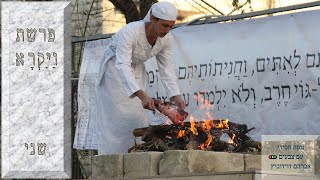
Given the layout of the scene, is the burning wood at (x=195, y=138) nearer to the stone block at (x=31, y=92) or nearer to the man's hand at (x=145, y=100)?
the man's hand at (x=145, y=100)

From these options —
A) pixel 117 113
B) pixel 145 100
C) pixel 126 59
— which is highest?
pixel 126 59

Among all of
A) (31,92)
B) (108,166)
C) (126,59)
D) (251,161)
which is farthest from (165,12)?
(31,92)

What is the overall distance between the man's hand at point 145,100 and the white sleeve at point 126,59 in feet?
0.17

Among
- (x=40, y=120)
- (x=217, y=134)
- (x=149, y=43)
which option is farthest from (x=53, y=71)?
(x=217, y=134)

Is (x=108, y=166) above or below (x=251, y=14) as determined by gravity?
below

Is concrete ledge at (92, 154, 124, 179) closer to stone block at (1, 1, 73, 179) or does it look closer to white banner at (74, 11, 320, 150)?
white banner at (74, 11, 320, 150)

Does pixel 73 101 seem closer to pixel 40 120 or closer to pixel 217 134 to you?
pixel 40 120

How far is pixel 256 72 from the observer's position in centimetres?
977

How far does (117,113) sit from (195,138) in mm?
1065

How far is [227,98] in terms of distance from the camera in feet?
32.8

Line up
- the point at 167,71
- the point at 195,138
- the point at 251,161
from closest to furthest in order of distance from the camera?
the point at 251,161 → the point at 195,138 → the point at 167,71

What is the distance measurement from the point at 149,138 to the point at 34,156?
3.22 metres

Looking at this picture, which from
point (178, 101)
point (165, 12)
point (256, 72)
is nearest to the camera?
point (165, 12)

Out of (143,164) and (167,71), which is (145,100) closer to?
(143,164)
